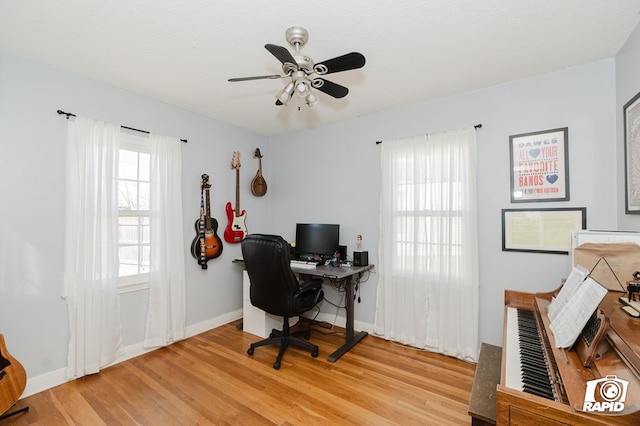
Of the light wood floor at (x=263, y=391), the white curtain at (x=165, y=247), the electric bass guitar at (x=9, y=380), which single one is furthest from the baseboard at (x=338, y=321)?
the electric bass guitar at (x=9, y=380)

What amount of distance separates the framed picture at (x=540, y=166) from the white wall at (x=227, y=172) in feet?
0.18

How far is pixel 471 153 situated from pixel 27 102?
3.64 meters

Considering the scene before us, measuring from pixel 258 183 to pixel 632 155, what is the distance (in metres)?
3.50

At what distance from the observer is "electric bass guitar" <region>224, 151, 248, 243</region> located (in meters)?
3.54

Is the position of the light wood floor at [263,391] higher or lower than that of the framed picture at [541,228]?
lower

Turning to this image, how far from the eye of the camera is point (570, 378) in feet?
3.26

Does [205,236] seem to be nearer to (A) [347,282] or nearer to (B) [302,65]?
(A) [347,282]

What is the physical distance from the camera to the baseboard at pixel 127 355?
213 cm

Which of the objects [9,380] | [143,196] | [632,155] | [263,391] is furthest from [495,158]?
[9,380]

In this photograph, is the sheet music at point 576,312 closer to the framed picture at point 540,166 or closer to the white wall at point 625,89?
the white wall at point 625,89

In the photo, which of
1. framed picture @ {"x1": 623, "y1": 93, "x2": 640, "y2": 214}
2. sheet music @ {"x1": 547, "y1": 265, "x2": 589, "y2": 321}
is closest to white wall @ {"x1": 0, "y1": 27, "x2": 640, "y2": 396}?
framed picture @ {"x1": 623, "y1": 93, "x2": 640, "y2": 214}

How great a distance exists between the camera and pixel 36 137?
2.19 metres

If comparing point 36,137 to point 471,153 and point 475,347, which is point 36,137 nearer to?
point 471,153

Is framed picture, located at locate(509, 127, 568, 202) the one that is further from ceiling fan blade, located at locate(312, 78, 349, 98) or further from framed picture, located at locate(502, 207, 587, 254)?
ceiling fan blade, located at locate(312, 78, 349, 98)
